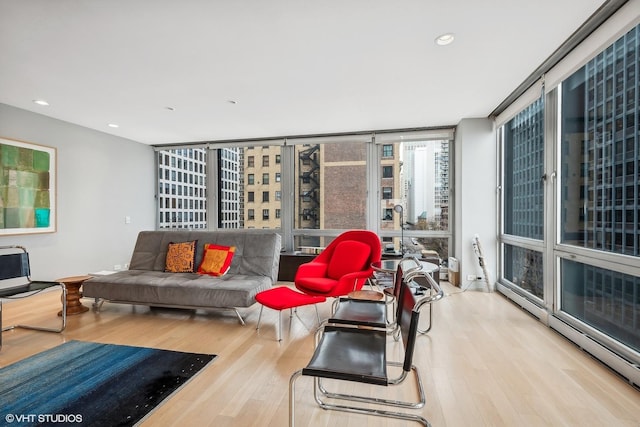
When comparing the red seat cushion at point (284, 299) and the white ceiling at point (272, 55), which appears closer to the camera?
the white ceiling at point (272, 55)

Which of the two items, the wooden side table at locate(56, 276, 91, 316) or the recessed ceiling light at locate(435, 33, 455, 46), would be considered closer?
the recessed ceiling light at locate(435, 33, 455, 46)

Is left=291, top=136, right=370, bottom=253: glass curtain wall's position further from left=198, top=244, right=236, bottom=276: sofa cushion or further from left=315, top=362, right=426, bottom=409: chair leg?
left=315, top=362, right=426, bottom=409: chair leg

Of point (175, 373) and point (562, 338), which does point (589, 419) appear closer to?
point (562, 338)

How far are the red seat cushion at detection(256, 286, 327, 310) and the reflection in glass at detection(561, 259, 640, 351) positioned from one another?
231cm

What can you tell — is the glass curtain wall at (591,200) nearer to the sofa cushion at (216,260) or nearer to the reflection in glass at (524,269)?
the reflection in glass at (524,269)

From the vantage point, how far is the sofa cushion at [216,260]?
11.9ft

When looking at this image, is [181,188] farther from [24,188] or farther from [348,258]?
[348,258]

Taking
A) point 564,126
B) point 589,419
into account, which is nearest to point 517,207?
point 564,126

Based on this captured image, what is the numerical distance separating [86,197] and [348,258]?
4.31m

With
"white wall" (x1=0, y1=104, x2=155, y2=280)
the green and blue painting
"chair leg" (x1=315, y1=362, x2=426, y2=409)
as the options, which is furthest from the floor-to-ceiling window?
"chair leg" (x1=315, y1=362, x2=426, y2=409)

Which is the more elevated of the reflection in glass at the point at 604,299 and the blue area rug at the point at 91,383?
the reflection in glass at the point at 604,299

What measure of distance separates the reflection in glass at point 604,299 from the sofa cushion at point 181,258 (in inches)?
158

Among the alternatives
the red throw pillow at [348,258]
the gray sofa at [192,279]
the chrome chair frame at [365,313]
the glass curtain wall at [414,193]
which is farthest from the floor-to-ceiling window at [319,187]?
the chrome chair frame at [365,313]

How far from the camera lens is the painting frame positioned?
3805 mm
